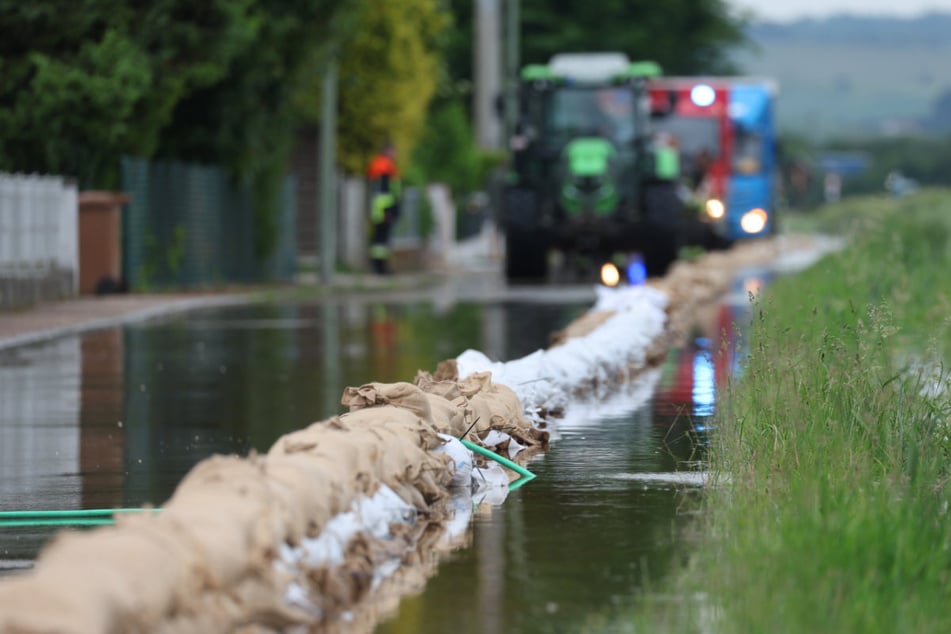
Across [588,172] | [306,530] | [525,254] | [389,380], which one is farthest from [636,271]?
[306,530]

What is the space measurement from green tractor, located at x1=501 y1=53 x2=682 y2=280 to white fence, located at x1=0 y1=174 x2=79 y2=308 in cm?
910

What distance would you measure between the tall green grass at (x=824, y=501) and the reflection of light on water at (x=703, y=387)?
2.61 feet

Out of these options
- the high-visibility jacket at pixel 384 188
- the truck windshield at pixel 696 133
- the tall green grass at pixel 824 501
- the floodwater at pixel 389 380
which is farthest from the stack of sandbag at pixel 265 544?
the truck windshield at pixel 696 133

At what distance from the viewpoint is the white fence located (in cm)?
2794

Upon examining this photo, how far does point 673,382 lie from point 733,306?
39.5 feet

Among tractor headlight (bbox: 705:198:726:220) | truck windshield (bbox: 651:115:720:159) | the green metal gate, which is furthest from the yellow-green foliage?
tractor headlight (bbox: 705:198:726:220)

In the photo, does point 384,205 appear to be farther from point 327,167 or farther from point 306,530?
point 306,530

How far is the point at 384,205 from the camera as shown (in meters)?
42.8

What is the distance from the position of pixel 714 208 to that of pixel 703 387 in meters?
32.8

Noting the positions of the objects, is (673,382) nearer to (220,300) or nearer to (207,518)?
(207,518)

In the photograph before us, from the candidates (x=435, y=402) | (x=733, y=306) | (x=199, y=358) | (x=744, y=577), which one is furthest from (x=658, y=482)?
(x=733, y=306)

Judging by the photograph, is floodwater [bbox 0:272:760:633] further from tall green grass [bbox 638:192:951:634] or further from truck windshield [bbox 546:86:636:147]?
truck windshield [bbox 546:86:636:147]

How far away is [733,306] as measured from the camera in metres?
28.9

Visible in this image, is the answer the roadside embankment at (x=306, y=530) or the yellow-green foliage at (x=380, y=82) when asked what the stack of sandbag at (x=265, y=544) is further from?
the yellow-green foliage at (x=380, y=82)
